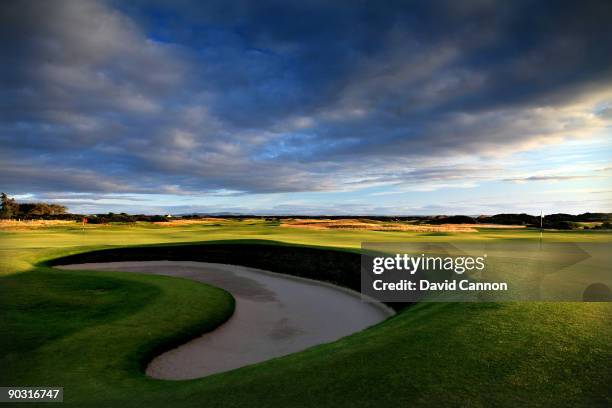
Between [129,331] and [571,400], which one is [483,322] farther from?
[129,331]

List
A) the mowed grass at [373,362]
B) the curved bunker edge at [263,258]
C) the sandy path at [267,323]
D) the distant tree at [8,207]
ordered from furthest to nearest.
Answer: the distant tree at [8,207]
the curved bunker edge at [263,258]
the sandy path at [267,323]
the mowed grass at [373,362]

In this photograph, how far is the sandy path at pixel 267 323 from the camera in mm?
11914

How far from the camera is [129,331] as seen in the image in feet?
42.5

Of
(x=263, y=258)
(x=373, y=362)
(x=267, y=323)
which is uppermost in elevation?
(x=373, y=362)

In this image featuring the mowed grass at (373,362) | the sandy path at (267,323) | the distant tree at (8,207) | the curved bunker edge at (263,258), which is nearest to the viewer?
the mowed grass at (373,362)

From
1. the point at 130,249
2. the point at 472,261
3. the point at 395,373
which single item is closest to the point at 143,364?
the point at 395,373

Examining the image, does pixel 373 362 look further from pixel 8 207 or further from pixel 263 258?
pixel 8 207

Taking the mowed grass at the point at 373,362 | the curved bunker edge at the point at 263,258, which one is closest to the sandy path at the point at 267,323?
the curved bunker edge at the point at 263,258

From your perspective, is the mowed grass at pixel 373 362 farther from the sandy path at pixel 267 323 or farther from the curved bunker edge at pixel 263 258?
the curved bunker edge at pixel 263 258

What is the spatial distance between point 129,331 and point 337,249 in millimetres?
17019

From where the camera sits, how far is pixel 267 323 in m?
16.8

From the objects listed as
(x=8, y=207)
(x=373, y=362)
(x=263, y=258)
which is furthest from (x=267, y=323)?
(x=8, y=207)

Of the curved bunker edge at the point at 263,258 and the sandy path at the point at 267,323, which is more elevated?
the curved bunker edge at the point at 263,258

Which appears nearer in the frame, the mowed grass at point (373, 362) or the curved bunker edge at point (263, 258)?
the mowed grass at point (373, 362)
